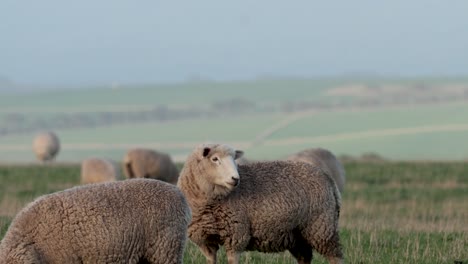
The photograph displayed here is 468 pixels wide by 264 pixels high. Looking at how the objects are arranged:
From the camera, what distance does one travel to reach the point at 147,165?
27.6m

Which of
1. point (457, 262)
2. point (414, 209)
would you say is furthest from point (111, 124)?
point (457, 262)

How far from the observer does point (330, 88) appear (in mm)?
159750

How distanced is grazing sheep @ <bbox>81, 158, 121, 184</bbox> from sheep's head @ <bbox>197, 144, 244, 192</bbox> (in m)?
16.0

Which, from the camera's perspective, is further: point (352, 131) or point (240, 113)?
point (240, 113)

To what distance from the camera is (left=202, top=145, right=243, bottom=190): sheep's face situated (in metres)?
9.48

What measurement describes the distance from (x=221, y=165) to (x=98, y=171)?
17070 mm

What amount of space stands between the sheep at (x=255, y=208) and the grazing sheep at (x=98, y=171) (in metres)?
15.8

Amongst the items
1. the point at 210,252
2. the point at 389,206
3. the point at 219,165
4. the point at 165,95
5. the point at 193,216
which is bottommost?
the point at 165,95

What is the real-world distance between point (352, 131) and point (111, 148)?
78.5ft

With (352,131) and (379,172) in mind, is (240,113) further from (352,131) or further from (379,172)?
(379,172)

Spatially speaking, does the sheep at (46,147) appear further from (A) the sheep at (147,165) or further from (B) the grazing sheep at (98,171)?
(B) the grazing sheep at (98,171)

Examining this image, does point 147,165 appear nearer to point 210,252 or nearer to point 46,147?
point 46,147

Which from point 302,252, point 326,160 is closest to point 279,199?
point 302,252

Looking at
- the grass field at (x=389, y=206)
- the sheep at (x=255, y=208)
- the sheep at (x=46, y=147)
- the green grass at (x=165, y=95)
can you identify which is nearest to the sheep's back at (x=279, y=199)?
the sheep at (x=255, y=208)
